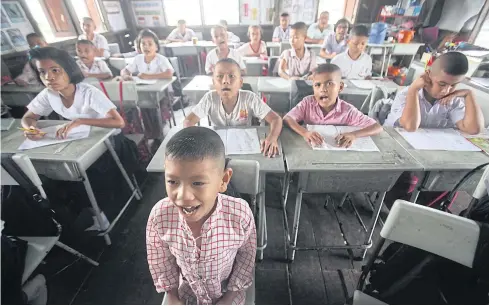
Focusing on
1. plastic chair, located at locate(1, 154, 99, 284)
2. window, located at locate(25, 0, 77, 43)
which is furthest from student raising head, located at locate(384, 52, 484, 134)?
window, located at locate(25, 0, 77, 43)

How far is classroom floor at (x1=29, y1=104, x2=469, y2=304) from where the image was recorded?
1474mm

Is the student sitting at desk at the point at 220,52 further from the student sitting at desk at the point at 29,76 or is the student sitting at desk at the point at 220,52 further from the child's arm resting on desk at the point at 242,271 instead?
the child's arm resting on desk at the point at 242,271

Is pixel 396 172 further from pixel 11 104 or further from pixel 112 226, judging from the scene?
pixel 11 104

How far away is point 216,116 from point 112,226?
1196mm

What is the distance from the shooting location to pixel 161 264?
902 mm

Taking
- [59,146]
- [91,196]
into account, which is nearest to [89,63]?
[59,146]

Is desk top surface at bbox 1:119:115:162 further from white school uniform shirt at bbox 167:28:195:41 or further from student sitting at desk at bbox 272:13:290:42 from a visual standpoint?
white school uniform shirt at bbox 167:28:195:41

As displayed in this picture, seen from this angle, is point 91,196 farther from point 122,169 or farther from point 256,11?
point 256,11

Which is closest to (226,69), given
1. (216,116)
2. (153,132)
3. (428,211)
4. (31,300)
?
(216,116)

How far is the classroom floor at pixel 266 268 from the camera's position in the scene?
4.83 ft

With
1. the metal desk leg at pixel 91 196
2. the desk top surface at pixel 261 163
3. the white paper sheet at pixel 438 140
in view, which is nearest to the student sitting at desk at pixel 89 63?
the metal desk leg at pixel 91 196

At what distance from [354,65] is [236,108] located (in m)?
2.16

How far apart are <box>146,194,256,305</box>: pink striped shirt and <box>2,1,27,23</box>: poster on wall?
4.82m

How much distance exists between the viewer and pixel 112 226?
1786 mm
